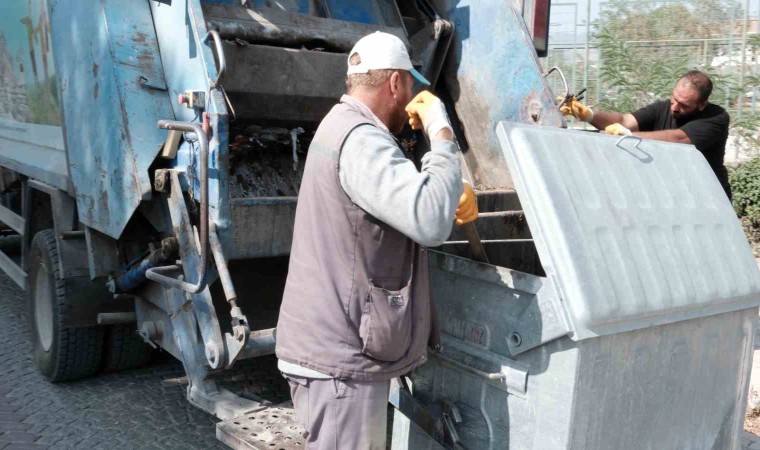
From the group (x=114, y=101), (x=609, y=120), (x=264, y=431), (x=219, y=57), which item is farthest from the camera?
(x=609, y=120)

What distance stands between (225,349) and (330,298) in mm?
777

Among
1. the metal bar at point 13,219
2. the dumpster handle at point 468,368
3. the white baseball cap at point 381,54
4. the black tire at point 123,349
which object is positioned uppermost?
the white baseball cap at point 381,54

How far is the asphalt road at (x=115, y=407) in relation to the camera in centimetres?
321

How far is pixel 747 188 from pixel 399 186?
6.11 metres

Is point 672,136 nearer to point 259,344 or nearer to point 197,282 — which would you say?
point 259,344

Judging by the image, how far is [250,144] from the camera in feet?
10.7

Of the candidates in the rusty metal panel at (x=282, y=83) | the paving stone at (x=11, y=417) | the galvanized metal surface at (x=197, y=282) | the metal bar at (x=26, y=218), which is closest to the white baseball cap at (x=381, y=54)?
the galvanized metal surface at (x=197, y=282)

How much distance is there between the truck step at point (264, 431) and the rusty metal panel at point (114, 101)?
3.07ft

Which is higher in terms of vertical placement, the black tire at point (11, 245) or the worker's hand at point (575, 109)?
the worker's hand at point (575, 109)

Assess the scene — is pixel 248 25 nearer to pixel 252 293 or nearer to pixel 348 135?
pixel 252 293

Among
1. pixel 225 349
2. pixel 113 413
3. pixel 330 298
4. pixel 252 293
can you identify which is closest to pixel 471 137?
pixel 252 293

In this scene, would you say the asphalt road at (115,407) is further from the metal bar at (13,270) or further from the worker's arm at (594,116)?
the worker's arm at (594,116)

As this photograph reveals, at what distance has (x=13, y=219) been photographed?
4.39 metres

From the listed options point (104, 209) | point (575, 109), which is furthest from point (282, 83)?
point (575, 109)
